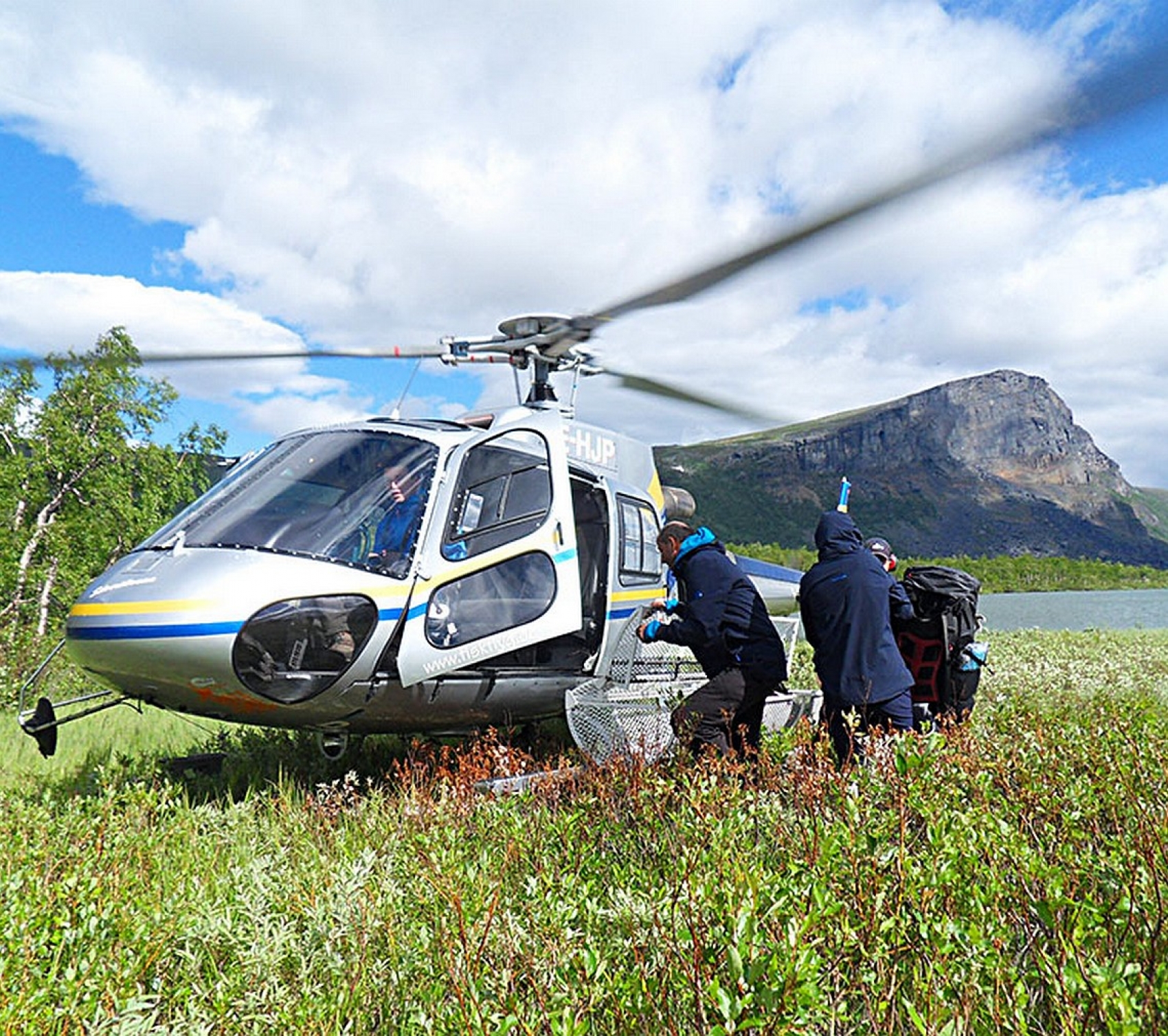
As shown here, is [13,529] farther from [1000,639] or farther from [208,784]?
[1000,639]

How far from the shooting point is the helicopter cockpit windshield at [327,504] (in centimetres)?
514

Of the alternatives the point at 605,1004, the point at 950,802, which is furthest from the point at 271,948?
the point at 950,802

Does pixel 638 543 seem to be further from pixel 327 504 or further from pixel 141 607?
pixel 141 607

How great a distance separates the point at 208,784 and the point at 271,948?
3.57 meters

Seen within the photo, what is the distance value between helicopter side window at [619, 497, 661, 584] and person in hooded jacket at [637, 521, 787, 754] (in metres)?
1.37

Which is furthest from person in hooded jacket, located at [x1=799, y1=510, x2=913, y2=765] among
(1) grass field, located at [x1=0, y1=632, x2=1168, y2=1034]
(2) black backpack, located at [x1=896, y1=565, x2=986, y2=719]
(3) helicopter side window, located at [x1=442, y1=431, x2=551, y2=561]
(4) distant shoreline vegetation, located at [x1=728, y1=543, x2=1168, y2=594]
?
(4) distant shoreline vegetation, located at [x1=728, y1=543, x2=1168, y2=594]

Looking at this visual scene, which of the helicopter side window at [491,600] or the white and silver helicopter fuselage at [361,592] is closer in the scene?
the white and silver helicopter fuselage at [361,592]

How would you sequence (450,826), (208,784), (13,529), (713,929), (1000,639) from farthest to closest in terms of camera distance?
(13,529)
(1000,639)
(208,784)
(450,826)
(713,929)

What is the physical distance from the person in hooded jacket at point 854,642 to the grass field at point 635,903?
38 centimetres

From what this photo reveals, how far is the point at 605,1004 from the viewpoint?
248 centimetres

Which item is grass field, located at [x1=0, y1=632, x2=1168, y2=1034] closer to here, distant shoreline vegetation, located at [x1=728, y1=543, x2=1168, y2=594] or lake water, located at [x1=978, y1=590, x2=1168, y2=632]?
lake water, located at [x1=978, y1=590, x2=1168, y2=632]

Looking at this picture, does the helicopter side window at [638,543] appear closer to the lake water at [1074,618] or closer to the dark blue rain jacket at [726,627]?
the dark blue rain jacket at [726,627]

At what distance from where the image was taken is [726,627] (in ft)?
19.1

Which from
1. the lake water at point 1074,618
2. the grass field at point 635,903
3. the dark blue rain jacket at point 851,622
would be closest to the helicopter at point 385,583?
the grass field at point 635,903
